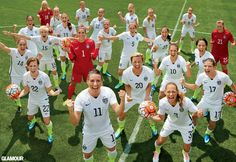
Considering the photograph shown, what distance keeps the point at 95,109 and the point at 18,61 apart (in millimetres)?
4550

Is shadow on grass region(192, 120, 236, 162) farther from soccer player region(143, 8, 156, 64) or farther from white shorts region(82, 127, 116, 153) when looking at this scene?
soccer player region(143, 8, 156, 64)

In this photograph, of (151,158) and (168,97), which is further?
(151,158)

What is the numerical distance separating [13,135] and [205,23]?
55.2 feet

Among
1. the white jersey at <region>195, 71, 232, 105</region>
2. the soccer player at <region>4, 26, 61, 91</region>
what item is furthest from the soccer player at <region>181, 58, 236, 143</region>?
the soccer player at <region>4, 26, 61, 91</region>

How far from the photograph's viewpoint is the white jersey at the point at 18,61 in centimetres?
1014

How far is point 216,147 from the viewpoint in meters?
9.12

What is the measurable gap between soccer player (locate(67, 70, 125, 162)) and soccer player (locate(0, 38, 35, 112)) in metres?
3.99

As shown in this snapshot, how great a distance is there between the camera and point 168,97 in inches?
290

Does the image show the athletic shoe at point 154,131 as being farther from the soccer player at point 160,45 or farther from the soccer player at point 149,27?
the soccer player at point 149,27

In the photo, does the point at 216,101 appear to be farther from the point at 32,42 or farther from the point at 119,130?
the point at 32,42

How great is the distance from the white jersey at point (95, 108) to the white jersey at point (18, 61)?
408cm

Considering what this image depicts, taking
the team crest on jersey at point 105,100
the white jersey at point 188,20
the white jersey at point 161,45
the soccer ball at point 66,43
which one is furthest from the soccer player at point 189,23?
the team crest on jersey at point 105,100

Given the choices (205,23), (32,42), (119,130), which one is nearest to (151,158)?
(119,130)

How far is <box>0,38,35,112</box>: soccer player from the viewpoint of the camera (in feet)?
32.5
